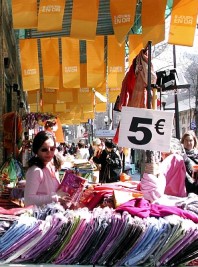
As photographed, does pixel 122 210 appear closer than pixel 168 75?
Yes

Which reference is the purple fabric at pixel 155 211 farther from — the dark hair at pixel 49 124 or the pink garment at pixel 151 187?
the dark hair at pixel 49 124

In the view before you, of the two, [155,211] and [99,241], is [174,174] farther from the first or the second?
[99,241]

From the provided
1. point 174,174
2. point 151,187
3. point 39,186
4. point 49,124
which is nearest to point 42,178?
point 39,186

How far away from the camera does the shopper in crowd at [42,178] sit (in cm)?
371

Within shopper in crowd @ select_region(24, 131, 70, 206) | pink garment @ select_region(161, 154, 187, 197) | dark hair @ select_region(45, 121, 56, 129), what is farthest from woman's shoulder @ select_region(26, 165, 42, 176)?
dark hair @ select_region(45, 121, 56, 129)

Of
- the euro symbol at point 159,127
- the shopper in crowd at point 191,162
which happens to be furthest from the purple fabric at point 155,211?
the shopper in crowd at point 191,162

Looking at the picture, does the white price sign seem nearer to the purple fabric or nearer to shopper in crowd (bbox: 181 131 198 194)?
the purple fabric

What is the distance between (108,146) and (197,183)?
262 inches

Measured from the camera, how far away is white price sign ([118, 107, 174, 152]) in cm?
389

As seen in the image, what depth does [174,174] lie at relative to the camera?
5.21 m

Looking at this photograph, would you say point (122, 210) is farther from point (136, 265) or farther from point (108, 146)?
point (108, 146)

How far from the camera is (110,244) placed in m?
2.91

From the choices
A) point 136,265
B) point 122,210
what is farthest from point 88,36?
point 136,265

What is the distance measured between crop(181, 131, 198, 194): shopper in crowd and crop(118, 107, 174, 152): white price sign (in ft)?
5.57
